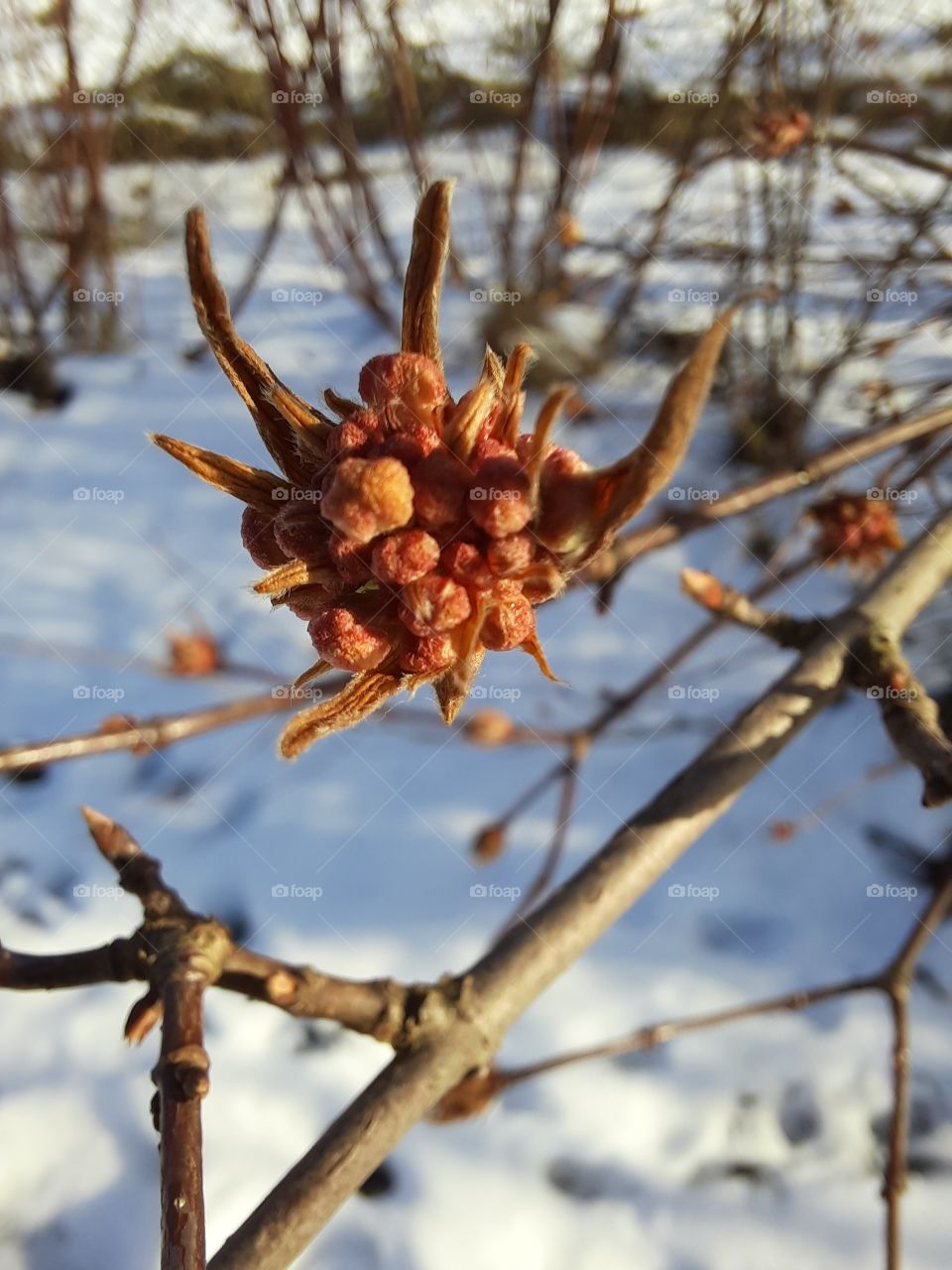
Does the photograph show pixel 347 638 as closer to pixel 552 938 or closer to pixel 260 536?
pixel 260 536

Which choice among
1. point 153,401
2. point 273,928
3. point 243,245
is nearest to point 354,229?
point 243,245

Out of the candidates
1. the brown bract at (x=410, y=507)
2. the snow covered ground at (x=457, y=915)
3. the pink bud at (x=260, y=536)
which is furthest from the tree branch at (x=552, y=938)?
the snow covered ground at (x=457, y=915)

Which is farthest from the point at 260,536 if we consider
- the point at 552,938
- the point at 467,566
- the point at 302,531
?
the point at 552,938

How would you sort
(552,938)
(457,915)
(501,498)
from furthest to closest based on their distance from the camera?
(457,915)
(552,938)
(501,498)

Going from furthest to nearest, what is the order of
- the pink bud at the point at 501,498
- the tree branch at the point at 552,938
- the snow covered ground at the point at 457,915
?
the snow covered ground at the point at 457,915 → the tree branch at the point at 552,938 → the pink bud at the point at 501,498

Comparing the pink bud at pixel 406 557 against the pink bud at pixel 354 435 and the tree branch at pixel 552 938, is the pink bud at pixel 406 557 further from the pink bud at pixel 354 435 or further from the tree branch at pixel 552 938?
the tree branch at pixel 552 938

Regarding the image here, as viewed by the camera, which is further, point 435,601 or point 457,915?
point 457,915
